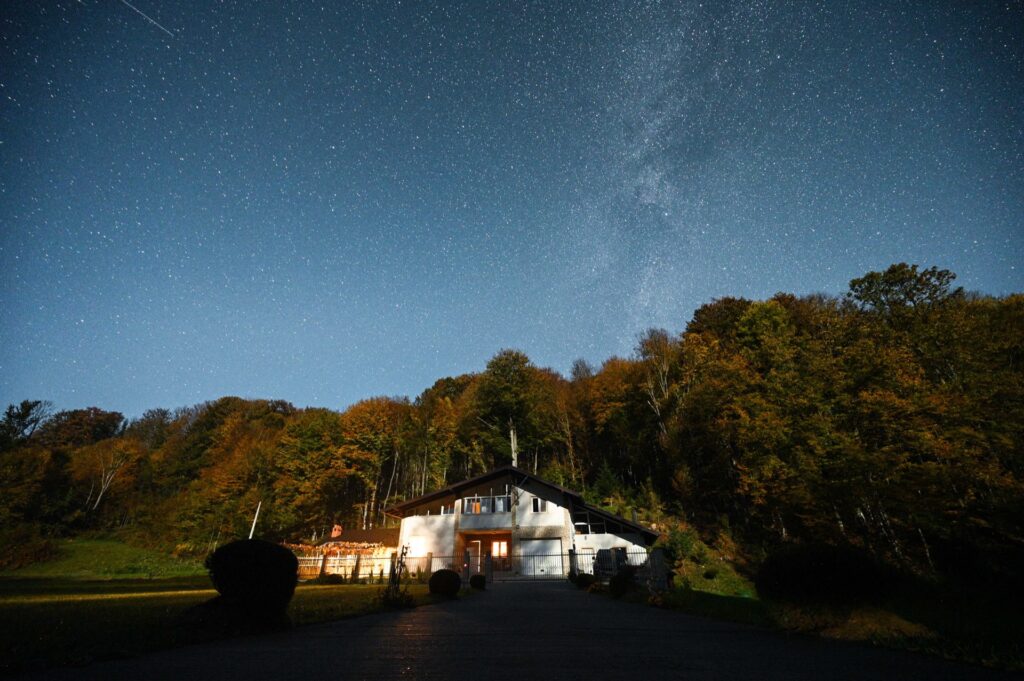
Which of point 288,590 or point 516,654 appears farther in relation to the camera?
point 288,590

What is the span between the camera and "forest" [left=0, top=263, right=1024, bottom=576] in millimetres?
19062

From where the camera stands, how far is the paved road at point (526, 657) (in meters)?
4.82

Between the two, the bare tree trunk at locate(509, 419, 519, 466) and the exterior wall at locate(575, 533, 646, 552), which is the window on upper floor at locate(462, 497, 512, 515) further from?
the bare tree trunk at locate(509, 419, 519, 466)

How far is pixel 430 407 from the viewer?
176 feet

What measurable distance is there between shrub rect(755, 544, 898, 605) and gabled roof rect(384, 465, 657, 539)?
952 inches

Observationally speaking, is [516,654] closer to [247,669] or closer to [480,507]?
[247,669]

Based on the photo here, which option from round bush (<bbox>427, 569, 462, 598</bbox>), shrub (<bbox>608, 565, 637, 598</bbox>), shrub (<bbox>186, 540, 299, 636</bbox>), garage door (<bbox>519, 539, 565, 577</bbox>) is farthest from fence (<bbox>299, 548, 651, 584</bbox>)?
shrub (<bbox>186, 540, 299, 636</bbox>)

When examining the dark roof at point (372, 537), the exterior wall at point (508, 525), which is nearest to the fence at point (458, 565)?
the exterior wall at point (508, 525)

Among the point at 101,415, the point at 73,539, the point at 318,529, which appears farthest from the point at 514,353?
the point at 101,415

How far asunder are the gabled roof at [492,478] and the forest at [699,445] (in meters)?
5.38

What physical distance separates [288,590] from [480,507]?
27930mm

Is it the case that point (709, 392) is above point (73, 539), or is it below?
above

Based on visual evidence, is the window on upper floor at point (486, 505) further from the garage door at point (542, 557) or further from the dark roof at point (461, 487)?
the garage door at point (542, 557)

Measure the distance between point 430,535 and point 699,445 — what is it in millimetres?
23971
